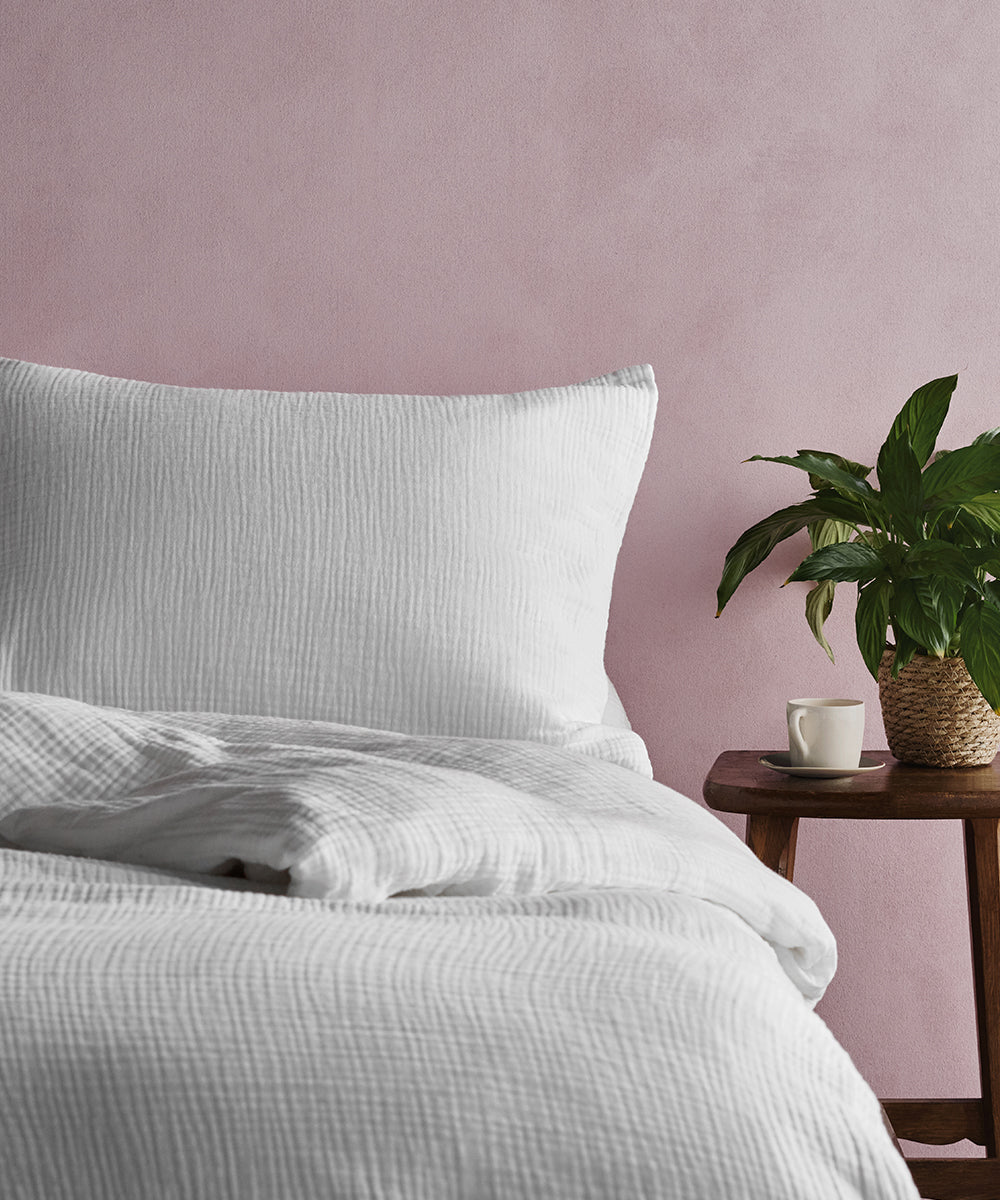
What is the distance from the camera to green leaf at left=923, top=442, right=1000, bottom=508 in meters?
1.42

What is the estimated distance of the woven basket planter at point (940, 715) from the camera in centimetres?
147

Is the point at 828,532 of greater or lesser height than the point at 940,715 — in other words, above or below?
above

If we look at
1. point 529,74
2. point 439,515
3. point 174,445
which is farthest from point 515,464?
point 529,74

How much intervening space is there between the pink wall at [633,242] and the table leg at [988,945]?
12.6 inches

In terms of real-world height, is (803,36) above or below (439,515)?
above

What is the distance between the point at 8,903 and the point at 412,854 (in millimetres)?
220

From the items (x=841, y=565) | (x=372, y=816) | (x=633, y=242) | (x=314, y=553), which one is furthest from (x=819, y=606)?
(x=372, y=816)

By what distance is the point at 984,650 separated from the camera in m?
1.37

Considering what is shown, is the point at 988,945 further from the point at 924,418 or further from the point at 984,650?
the point at 924,418

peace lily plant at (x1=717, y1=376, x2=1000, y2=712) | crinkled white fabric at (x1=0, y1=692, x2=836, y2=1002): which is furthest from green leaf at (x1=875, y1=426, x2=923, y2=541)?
crinkled white fabric at (x1=0, y1=692, x2=836, y2=1002)

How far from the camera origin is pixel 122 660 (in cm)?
128

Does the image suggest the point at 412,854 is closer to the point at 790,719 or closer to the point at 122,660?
the point at 122,660

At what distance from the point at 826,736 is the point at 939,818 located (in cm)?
16

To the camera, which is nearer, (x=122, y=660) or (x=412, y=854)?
(x=412, y=854)
